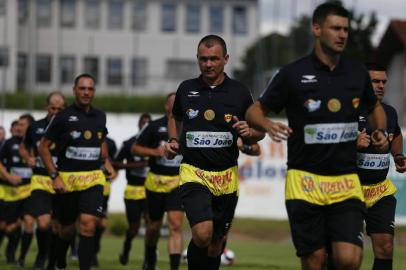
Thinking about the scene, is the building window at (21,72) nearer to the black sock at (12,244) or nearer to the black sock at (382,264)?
the black sock at (12,244)

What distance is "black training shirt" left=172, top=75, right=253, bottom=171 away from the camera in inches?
425

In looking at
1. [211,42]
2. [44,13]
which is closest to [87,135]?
[211,42]

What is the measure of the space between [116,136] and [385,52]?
19.0m

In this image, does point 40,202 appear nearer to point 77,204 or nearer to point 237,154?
point 77,204

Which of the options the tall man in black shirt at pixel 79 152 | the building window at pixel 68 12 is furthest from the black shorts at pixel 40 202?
the building window at pixel 68 12

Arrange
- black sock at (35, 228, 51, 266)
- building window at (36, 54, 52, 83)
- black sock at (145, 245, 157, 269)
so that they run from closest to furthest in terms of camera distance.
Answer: black sock at (145, 245, 157, 269)
black sock at (35, 228, 51, 266)
building window at (36, 54, 52, 83)

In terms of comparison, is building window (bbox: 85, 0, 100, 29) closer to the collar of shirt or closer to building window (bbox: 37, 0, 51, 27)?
building window (bbox: 37, 0, 51, 27)

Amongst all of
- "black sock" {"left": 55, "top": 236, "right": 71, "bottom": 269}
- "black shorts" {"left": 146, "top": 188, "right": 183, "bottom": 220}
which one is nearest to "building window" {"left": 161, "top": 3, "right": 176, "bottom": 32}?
"black shorts" {"left": 146, "top": 188, "right": 183, "bottom": 220}

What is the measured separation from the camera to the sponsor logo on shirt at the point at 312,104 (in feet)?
27.8

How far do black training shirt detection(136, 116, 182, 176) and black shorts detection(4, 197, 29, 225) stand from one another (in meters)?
4.58

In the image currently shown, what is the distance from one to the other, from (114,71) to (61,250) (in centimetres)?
3553

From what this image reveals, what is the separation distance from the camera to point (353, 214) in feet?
27.9

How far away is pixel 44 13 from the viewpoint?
171 ft

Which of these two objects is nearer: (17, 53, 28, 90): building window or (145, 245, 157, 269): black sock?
(145, 245, 157, 269): black sock
